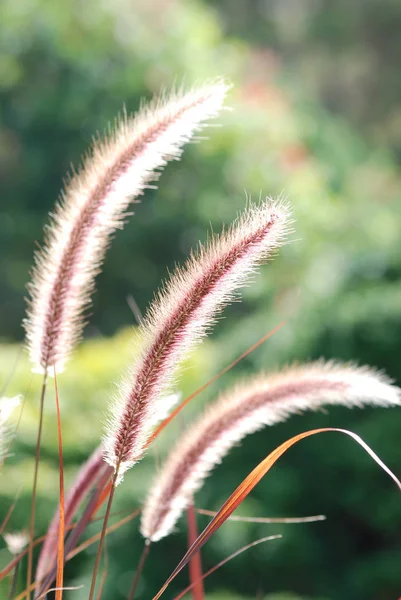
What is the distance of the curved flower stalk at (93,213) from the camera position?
90cm

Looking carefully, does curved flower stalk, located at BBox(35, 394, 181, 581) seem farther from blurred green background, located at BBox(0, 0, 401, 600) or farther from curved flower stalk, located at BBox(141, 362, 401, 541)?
blurred green background, located at BBox(0, 0, 401, 600)

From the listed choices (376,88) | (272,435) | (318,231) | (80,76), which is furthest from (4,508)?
(376,88)

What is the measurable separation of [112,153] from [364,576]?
204cm

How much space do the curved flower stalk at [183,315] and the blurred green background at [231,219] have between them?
0.75ft

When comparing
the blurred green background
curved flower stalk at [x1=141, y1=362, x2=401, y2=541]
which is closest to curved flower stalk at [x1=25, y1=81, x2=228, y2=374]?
the blurred green background

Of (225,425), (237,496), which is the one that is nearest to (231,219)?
(225,425)

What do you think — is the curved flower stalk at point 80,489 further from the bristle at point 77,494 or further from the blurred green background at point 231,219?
the blurred green background at point 231,219

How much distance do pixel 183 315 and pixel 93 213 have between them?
22 centimetres

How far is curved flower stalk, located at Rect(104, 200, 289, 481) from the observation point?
2.49 ft

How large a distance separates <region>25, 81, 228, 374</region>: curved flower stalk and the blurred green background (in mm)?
86

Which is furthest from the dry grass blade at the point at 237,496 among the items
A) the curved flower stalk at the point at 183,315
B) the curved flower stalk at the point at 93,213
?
the curved flower stalk at the point at 93,213

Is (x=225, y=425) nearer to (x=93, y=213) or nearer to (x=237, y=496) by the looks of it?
(x=237, y=496)

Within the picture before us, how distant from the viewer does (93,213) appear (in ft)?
2.99

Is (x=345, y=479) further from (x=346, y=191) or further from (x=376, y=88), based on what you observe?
(x=376, y=88)
